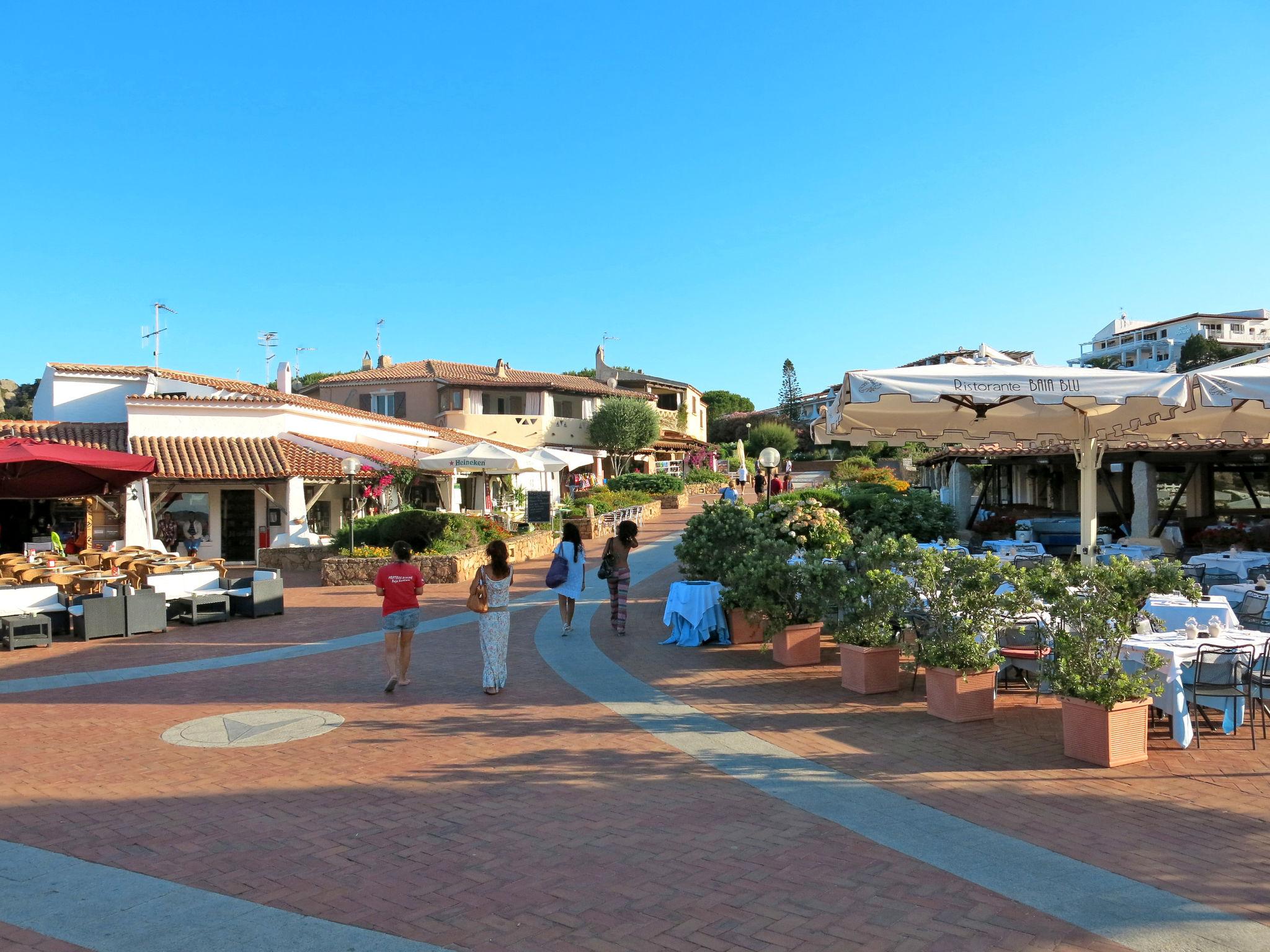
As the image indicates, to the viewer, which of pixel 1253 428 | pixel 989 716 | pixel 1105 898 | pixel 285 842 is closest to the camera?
pixel 1105 898

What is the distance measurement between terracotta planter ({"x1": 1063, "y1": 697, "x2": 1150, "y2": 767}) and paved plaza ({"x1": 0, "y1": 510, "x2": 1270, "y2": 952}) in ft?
0.55

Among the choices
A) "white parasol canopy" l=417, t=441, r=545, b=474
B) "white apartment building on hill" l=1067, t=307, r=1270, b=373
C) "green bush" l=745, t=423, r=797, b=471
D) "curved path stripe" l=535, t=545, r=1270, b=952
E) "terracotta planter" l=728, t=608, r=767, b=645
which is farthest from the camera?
"white apartment building on hill" l=1067, t=307, r=1270, b=373

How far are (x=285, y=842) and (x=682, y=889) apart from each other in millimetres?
2344

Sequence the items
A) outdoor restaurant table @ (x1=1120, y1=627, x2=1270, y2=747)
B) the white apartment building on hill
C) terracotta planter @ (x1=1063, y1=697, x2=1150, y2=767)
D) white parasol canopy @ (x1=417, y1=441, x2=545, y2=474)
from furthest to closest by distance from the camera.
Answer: the white apartment building on hill, white parasol canopy @ (x1=417, y1=441, x2=545, y2=474), outdoor restaurant table @ (x1=1120, y1=627, x2=1270, y2=747), terracotta planter @ (x1=1063, y1=697, x2=1150, y2=767)

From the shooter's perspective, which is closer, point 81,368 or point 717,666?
point 717,666

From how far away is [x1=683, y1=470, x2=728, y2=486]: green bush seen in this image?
48.6 m

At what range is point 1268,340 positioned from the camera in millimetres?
87625

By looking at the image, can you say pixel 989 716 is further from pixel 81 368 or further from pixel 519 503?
pixel 81 368

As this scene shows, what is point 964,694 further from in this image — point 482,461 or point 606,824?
point 482,461

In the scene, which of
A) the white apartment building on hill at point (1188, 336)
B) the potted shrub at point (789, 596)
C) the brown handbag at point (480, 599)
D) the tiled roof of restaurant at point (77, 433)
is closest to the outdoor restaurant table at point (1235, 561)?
the potted shrub at point (789, 596)

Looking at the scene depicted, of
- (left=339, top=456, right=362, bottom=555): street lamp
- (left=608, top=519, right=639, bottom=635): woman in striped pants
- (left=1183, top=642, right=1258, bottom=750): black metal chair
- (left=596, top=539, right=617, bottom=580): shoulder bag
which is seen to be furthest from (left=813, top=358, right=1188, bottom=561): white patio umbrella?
(left=339, top=456, right=362, bottom=555): street lamp

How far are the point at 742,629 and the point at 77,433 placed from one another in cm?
2065

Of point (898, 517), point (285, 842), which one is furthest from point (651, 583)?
point (285, 842)

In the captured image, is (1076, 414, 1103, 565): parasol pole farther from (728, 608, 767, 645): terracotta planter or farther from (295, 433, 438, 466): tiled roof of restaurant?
(295, 433, 438, 466): tiled roof of restaurant
